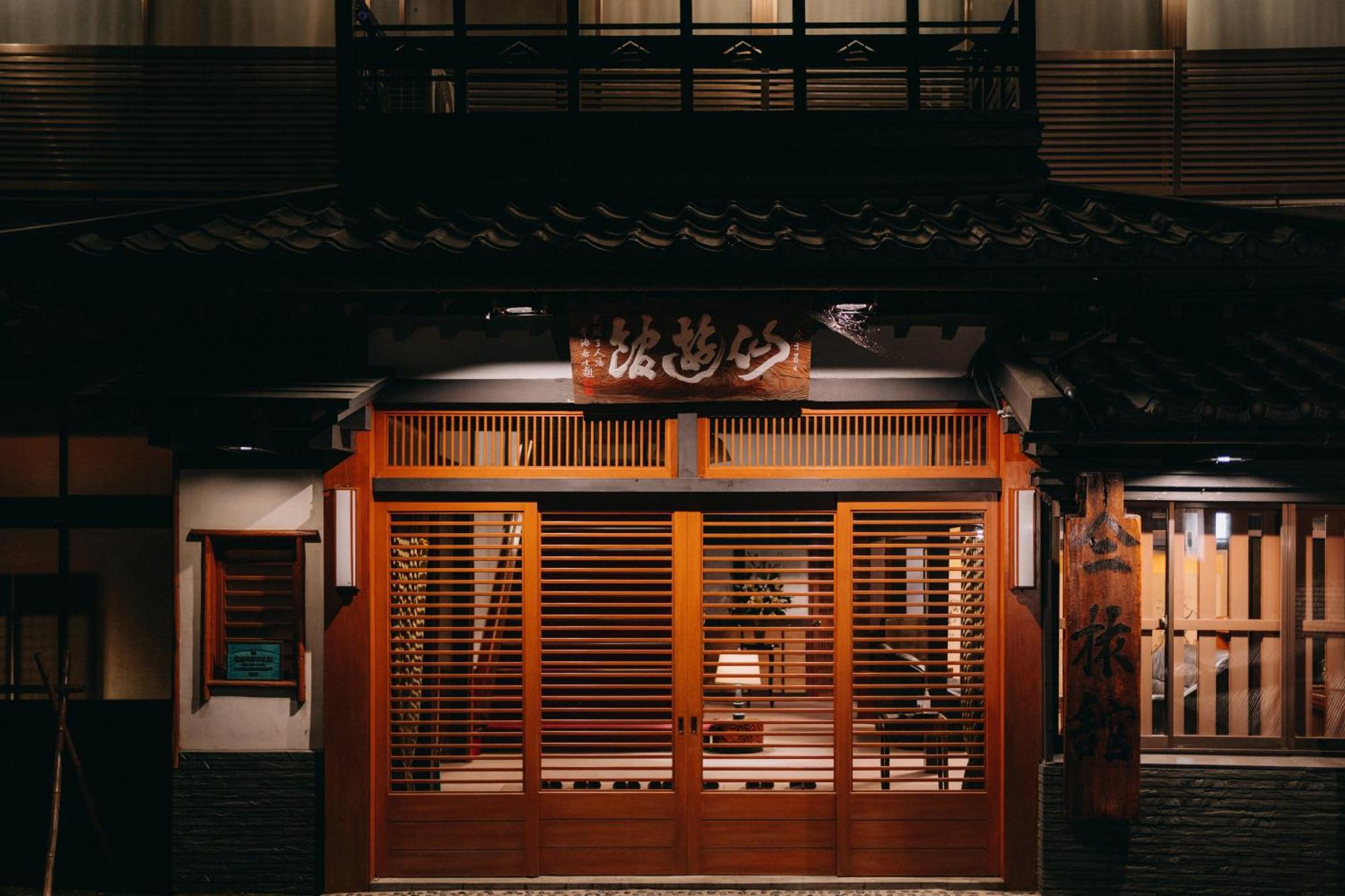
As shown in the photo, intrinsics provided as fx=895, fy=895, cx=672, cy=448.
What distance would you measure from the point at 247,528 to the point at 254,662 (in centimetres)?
125

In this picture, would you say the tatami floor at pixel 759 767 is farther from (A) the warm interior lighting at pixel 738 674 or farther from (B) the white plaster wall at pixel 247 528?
(B) the white plaster wall at pixel 247 528

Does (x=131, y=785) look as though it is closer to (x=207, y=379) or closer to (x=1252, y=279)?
(x=207, y=379)

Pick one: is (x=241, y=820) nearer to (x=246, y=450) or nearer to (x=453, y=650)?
(x=453, y=650)

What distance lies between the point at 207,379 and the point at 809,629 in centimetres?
570

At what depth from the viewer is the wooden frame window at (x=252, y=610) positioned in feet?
27.0

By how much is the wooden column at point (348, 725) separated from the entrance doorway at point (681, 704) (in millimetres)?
165

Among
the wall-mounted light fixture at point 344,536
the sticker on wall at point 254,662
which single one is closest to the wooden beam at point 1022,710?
the wall-mounted light fixture at point 344,536

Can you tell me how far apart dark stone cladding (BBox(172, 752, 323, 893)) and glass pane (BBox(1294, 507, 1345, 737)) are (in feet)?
30.2

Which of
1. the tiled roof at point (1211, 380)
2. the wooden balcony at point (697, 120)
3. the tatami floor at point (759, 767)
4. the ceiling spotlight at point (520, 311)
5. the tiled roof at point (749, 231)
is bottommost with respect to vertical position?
the tatami floor at point (759, 767)


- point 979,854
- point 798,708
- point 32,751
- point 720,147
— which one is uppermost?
point 720,147

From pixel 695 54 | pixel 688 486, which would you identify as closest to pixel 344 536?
pixel 688 486

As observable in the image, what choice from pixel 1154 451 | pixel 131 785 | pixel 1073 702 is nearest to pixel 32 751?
pixel 131 785

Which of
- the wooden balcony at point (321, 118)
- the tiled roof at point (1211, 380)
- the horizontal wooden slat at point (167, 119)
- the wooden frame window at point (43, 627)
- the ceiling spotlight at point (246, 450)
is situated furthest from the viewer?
the horizontal wooden slat at point (167, 119)

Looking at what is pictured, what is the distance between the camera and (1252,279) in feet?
21.3
